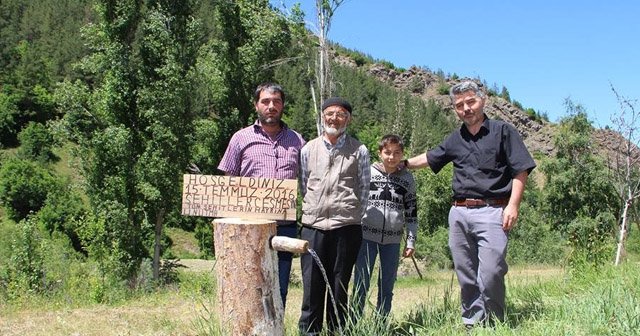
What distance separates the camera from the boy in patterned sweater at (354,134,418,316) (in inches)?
170

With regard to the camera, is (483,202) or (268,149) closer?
(483,202)

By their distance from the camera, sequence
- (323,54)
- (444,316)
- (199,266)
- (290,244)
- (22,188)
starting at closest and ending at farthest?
(290,244)
(444,316)
(323,54)
(199,266)
(22,188)

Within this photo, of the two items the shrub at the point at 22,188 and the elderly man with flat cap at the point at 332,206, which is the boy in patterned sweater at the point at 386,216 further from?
the shrub at the point at 22,188

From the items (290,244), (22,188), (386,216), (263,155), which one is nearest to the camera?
(290,244)

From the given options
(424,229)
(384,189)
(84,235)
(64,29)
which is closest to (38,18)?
(64,29)

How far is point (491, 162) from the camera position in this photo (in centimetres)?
384

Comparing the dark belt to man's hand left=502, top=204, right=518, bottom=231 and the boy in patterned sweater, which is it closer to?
man's hand left=502, top=204, right=518, bottom=231

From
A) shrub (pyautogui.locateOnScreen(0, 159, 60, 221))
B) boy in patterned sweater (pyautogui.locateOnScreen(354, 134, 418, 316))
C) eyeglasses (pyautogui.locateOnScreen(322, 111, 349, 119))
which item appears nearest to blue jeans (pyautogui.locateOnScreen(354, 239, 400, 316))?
boy in patterned sweater (pyautogui.locateOnScreen(354, 134, 418, 316))

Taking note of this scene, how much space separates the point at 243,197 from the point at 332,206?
59 cm

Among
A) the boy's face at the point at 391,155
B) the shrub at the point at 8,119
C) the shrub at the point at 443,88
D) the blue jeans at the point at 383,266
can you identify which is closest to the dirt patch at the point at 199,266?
the blue jeans at the point at 383,266

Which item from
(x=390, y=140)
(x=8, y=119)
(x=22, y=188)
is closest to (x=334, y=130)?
(x=390, y=140)

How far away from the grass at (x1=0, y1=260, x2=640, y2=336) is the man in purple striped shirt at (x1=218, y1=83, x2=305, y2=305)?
996mm

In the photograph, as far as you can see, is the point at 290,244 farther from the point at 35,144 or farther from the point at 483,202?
the point at 35,144

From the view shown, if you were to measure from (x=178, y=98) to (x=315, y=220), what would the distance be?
1435 cm
